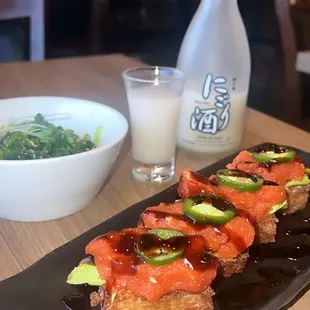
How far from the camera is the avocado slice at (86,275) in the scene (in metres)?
0.74

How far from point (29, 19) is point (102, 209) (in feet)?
8.57

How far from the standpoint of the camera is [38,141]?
3.34ft

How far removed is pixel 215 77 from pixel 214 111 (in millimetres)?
72

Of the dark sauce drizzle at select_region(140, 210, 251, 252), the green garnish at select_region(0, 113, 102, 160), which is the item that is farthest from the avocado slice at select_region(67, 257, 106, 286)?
the green garnish at select_region(0, 113, 102, 160)

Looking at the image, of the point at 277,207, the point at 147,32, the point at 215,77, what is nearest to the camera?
the point at 277,207

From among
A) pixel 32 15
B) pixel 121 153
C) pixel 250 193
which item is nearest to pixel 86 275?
pixel 250 193

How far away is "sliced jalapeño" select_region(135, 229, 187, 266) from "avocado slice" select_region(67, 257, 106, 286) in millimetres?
68

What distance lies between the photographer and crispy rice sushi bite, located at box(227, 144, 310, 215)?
3.30 ft

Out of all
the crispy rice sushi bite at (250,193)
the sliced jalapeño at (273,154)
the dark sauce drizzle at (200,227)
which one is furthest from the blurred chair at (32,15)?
the dark sauce drizzle at (200,227)

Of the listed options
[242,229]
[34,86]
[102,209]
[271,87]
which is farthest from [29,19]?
[242,229]

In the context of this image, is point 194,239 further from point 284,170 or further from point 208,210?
point 284,170

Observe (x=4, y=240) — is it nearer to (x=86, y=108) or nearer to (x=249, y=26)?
(x=86, y=108)

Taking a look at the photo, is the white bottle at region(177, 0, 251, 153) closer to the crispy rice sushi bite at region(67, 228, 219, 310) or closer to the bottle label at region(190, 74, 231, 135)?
the bottle label at region(190, 74, 231, 135)

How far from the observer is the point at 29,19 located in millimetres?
3410
